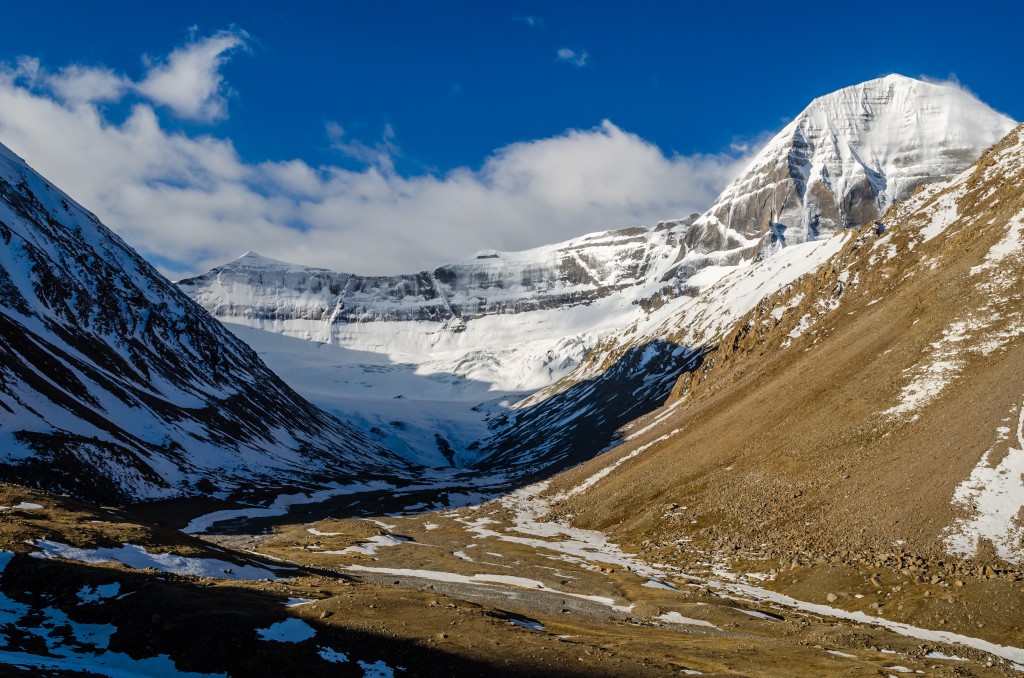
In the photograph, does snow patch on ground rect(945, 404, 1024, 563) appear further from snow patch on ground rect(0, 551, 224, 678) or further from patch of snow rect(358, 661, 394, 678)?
snow patch on ground rect(0, 551, 224, 678)

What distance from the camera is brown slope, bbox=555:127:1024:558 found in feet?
191

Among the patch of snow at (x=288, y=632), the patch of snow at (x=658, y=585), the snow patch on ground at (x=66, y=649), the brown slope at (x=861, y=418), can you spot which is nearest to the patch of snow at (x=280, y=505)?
the patch of snow at (x=658, y=585)

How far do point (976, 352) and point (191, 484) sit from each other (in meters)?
123

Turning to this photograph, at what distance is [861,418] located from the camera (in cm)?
7131

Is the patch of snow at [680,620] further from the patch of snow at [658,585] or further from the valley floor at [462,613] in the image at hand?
the patch of snow at [658,585]

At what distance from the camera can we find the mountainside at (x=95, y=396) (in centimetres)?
10262

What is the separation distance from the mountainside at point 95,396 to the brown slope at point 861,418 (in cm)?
7179

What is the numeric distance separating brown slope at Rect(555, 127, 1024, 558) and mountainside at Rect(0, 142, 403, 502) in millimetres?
71794

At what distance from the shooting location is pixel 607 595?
178 feet

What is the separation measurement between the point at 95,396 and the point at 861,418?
132 meters

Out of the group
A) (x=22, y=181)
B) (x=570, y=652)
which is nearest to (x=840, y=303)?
(x=570, y=652)

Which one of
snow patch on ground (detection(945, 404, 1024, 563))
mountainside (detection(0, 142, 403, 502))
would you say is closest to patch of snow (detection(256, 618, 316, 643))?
snow patch on ground (detection(945, 404, 1024, 563))

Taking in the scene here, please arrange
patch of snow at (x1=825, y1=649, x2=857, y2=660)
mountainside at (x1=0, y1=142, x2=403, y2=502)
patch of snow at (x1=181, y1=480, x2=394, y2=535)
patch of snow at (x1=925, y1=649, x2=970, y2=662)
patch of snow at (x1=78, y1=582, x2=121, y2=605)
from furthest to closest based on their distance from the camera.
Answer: mountainside at (x1=0, y1=142, x2=403, y2=502), patch of snow at (x1=181, y1=480, x2=394, y2=535), patch of snow at (x1=925, y1=649, x2=970, y2=662), patch of snow at (x1=825, y1=649, x2=857, y2=660), patch of snow at (x1=78, y1=582, x2=121, y2=605)

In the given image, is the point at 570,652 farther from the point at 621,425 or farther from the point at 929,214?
the point at 621,425
